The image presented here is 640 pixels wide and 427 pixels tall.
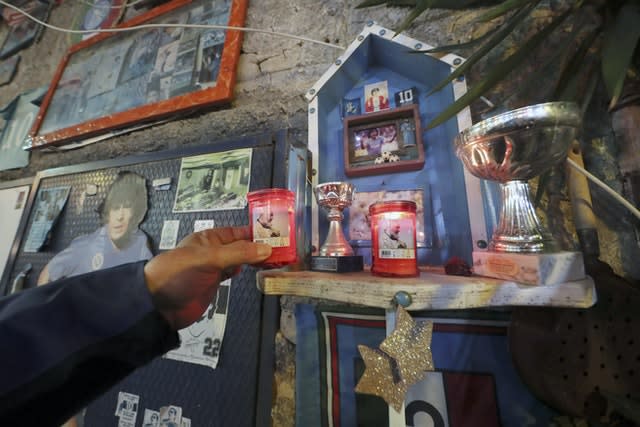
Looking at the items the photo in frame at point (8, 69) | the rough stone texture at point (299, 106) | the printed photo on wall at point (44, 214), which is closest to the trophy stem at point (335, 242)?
the rough stone texture at point (299, 106)

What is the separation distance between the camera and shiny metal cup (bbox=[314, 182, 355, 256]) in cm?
52

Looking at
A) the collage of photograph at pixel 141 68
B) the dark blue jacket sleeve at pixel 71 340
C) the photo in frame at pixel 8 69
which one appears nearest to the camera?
the dark blue jacket sleeve at pixel 71 340

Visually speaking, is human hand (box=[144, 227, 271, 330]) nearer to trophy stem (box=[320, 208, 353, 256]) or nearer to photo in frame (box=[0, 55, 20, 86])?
trophy stem (box=[320, 208, 353, 256])

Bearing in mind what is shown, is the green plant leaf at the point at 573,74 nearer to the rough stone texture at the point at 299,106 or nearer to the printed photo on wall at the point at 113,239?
the rough stone texture at the point at 299,106

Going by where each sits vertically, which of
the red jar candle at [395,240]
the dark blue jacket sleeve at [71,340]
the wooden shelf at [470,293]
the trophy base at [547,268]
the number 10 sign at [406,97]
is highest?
the number 10 sign at [406,97]

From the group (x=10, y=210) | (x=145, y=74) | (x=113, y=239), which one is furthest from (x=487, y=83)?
(x=10, y=210)

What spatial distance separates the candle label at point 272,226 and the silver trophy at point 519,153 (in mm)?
329

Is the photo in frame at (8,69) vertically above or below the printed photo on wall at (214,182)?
above

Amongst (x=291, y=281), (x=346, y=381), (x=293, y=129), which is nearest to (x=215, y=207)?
(x=293, y=129)

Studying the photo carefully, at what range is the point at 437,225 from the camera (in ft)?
1.95

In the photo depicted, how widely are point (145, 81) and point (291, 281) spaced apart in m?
1.28

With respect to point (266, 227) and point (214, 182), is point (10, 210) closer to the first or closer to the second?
point (214, 182)

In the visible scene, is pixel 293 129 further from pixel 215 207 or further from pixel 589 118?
pixel 589 118

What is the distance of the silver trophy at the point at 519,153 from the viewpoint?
33 centimetres
